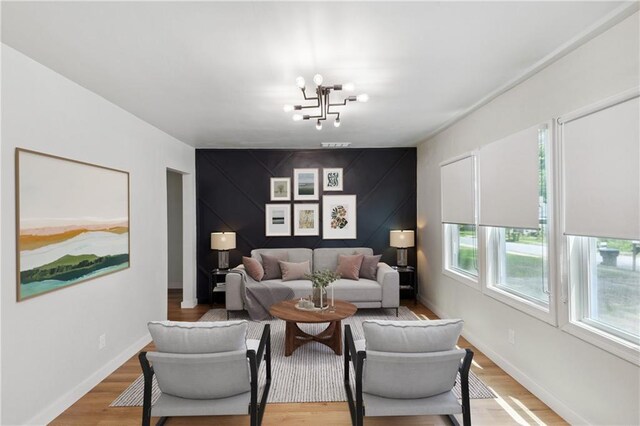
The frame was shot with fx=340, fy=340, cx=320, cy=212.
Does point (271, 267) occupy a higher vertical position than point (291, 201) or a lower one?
lower

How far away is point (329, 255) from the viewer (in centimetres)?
572

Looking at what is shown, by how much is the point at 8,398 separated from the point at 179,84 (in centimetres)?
256

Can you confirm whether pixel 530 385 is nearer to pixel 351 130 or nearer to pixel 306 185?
pixel 351 130

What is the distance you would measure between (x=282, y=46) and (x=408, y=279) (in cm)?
463

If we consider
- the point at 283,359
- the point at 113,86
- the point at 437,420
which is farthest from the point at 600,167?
the point at 113,86

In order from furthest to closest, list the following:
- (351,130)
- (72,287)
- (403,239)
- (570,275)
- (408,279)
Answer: (408,279) → (403,239) → (351,130) → (72,287) → (570,275)

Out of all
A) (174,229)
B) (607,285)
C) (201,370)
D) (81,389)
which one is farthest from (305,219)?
(607,285)

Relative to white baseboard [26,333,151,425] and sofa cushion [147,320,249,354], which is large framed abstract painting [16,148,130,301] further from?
sofa cushion [147,320,249,354]

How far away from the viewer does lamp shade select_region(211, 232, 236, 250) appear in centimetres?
547

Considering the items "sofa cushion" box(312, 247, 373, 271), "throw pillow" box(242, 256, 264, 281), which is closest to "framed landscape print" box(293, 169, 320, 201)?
"sofa cushion" box(312, 247, 373, 271)

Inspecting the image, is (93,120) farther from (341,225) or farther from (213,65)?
(341,225)

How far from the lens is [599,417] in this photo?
2207 mm

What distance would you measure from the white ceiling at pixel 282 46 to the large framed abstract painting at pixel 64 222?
2.54 ft

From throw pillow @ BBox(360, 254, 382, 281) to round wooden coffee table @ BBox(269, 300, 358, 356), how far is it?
→ 155 centimetres
